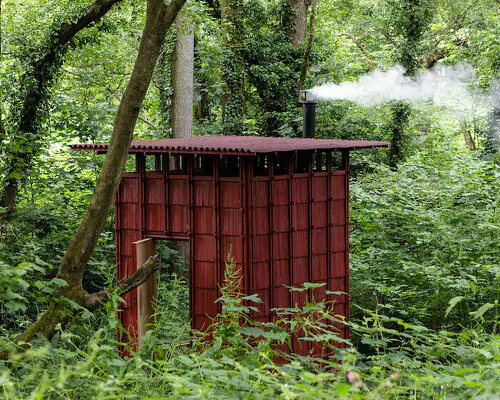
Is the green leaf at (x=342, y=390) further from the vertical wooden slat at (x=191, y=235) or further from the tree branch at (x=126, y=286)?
the vertical wooden slat at (x=191, y=235)


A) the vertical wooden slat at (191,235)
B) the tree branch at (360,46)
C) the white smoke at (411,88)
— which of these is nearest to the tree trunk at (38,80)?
the vertical wooden slat at (191,235)

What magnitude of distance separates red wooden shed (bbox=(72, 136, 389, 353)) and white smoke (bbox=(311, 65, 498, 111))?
396 inches

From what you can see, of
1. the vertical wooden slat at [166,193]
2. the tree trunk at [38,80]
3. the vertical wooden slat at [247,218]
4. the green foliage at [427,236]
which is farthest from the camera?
the tree trunk at [38,80]

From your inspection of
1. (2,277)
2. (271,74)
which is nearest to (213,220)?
(2,277)

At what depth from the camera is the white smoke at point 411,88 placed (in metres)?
19.4

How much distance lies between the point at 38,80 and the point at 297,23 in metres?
9.43

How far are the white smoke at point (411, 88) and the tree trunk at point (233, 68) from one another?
2.12m

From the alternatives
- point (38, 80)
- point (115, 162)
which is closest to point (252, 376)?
point (115, 162)

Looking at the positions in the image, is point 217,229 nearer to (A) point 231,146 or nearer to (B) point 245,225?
(B) point 245,225

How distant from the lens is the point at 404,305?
1274cm

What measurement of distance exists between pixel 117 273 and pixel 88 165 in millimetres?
6135

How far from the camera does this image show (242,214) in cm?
888

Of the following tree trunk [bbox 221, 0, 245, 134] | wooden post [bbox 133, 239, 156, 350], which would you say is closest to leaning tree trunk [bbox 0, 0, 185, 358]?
wooden post [bbox 133, 239, 156, 350]

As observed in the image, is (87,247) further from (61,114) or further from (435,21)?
(435,21)
